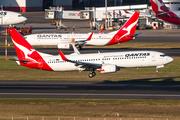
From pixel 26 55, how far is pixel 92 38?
1378 inches

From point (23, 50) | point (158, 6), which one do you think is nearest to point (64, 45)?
point (23, 50)

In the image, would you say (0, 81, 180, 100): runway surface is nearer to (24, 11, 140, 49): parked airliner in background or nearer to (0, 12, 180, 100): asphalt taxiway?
(0, 12, 180, 100): asphalt taxiway

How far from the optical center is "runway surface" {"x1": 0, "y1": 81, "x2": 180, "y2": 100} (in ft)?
128

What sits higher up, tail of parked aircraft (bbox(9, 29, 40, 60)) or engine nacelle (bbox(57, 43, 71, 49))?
tail of parked aircraft (bbox(9, 29, 40, 60))

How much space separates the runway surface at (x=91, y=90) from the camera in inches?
1531

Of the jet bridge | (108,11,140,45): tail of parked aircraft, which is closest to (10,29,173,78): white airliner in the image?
(108,11,140,45): tail of parked aircraft

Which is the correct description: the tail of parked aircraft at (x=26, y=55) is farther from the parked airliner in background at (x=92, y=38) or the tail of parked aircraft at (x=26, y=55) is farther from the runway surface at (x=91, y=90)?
the parked airliner in background at (x=92, y=38)

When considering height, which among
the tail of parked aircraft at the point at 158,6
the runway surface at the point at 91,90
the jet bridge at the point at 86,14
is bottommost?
the runway surface at the point at 91,90

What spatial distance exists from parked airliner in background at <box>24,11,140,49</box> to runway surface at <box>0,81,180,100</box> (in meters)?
33.8

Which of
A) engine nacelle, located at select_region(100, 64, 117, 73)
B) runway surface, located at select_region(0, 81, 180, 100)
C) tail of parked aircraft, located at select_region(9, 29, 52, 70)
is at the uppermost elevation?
tail of parked aircraft, located at select_region(9, 29, 52, 70)

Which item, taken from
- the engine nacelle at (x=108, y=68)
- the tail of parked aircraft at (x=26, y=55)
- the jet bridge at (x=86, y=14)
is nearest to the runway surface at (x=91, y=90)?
the engine nacelle at (x=108, y=68)

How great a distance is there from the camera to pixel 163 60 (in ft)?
152

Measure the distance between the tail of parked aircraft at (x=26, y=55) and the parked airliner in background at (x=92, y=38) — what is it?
3116 centimetres

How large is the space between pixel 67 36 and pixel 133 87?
4188cm
